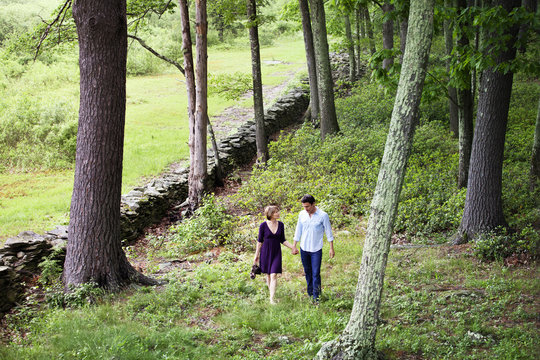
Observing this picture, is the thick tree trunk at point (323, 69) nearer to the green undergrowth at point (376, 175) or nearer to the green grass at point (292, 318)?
the green undergrowth at point (376, 175)

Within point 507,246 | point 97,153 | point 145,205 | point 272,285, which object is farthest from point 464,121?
point 145,205

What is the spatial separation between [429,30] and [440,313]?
386 centimetres

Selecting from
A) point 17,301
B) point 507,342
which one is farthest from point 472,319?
point 17,301

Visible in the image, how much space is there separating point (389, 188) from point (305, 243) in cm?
267

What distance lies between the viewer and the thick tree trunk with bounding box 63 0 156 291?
662 centimetres

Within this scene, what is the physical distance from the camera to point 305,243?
672 centimetres

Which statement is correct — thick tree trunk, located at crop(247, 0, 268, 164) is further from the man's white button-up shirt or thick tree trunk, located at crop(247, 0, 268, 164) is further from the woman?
the man's white button-up shirt

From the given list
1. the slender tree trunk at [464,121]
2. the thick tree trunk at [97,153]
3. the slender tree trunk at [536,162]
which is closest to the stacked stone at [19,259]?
the thick tree trunk at [97,153]

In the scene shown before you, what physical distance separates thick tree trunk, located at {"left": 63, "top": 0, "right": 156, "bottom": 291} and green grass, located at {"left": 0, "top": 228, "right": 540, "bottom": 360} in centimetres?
71

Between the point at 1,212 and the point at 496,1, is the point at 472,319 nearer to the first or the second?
the point at 496,1

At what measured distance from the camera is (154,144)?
727 inches

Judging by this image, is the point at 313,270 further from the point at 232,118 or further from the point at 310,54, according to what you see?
the point at 232,118

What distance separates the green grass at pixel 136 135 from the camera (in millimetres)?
11164

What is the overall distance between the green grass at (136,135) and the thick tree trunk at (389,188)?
26.3ft
